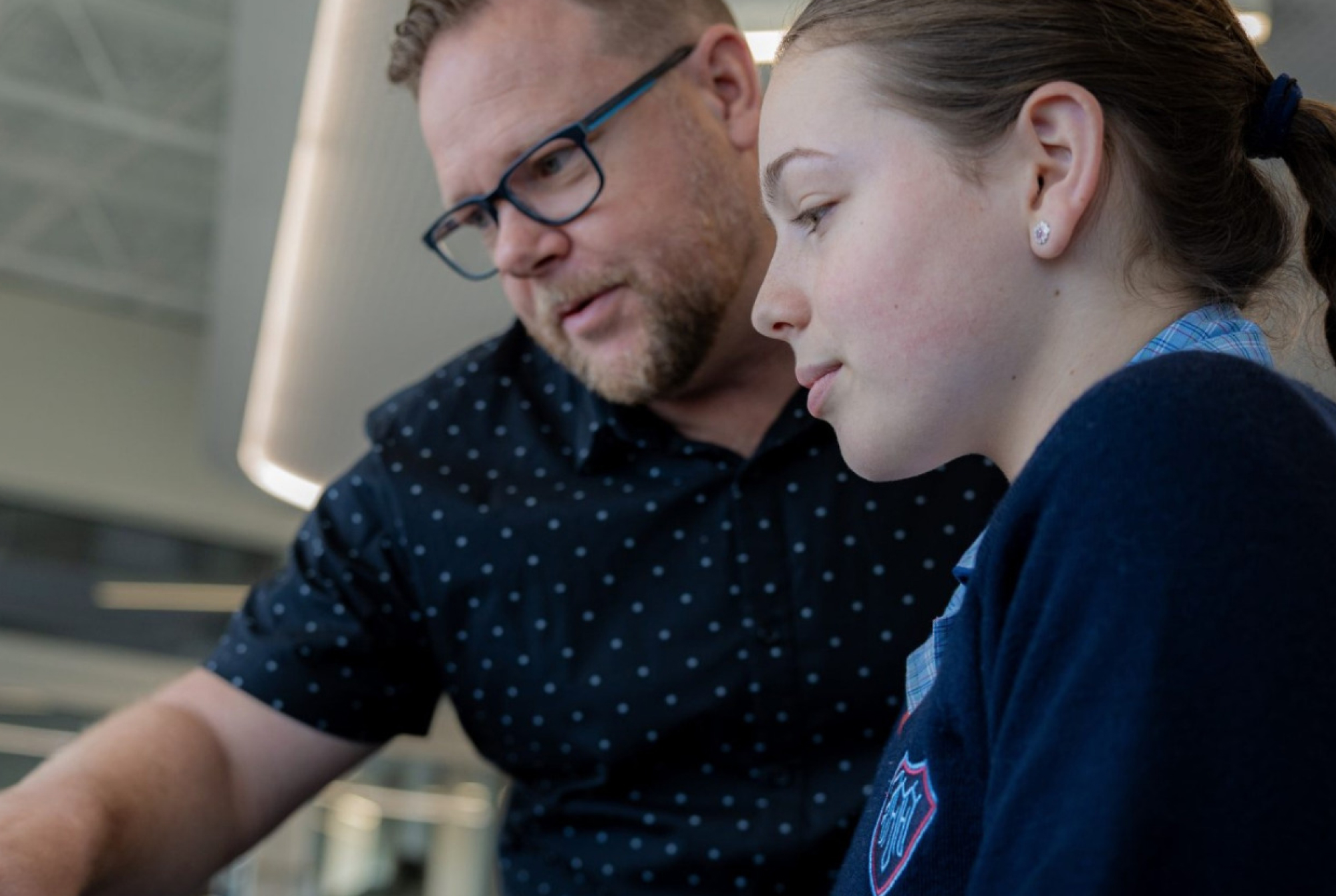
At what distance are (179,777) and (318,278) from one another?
3.13m

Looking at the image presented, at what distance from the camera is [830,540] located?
5.17 feet

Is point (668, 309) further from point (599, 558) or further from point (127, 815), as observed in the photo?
point (127, 815)

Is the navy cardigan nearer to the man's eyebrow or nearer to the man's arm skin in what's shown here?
the man's eyebrow

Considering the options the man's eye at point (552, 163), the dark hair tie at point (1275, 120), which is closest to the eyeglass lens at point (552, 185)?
the man's eye at point (552, 163)

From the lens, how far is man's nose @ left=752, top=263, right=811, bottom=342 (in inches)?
37.3

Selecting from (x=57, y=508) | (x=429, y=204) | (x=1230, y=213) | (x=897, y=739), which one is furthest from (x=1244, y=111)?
(x=57, y=508)

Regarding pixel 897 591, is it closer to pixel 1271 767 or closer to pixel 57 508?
pixel 1271 767

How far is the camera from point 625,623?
162cm

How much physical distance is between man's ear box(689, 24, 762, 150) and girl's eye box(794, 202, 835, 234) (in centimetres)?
88

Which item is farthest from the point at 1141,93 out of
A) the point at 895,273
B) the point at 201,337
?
the point at 201,337

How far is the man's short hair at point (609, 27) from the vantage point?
171cm

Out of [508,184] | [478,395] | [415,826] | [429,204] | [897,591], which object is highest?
[429,204]

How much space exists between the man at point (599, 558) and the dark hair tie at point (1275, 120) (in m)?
0.66

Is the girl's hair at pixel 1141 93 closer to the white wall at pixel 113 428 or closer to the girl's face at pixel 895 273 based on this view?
the girl's face at pixel 895 273
